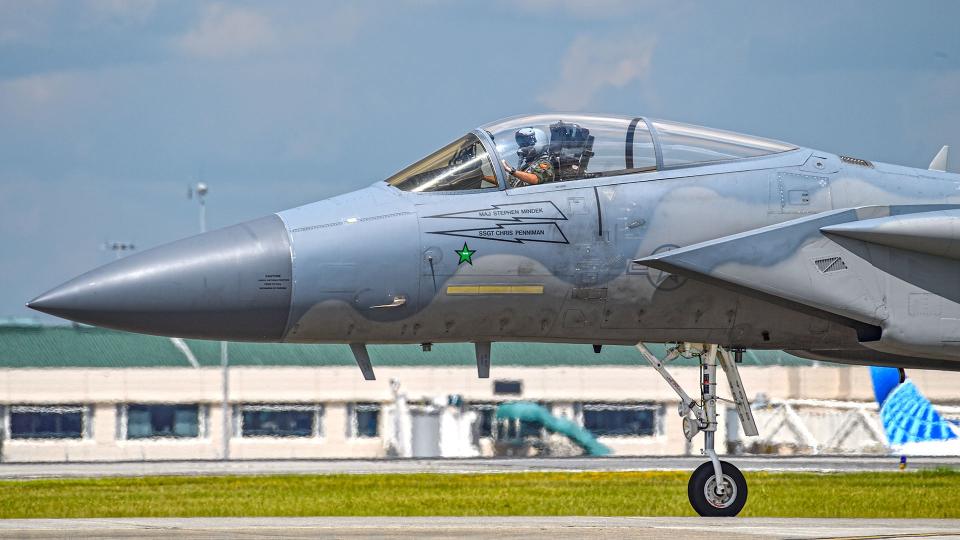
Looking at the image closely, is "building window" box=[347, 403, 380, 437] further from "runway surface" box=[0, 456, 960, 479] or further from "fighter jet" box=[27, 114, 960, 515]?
"fighter jet" box=[27, 114, 960, 515]

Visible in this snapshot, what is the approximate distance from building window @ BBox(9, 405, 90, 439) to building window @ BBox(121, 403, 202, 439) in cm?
167

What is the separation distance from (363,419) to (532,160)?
150ft

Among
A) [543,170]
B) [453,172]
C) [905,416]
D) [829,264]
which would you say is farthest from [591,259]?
[905,416]

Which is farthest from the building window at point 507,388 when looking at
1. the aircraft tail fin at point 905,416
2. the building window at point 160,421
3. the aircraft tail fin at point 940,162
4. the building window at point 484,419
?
the aircraft tail fin at point 940,162

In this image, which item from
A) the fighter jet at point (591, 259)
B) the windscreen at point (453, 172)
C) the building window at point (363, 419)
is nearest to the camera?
the fighter jet at point (591, 259)

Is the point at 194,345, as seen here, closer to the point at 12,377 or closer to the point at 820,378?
the point at 12,377

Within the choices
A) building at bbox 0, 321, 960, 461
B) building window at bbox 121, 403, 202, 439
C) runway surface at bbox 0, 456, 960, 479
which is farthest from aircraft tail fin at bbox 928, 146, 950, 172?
building window at bbox 121, 403, 202, 439

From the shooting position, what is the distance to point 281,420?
56.7 metres

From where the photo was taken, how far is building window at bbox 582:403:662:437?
5616 centimetres

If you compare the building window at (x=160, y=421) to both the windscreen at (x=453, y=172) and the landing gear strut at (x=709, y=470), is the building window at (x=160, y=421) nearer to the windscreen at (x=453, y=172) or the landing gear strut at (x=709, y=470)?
the landing gear strut at (x=709, y=470)

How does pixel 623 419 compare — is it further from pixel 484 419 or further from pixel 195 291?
pixel 195 291

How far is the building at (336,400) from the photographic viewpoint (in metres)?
54.5

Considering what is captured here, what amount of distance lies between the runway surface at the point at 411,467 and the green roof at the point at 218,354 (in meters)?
12.4

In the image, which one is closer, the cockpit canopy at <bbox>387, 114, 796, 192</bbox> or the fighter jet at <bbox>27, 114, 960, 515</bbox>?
the fighter jet at <bbox>27, 114, 960, 515</bbox>
